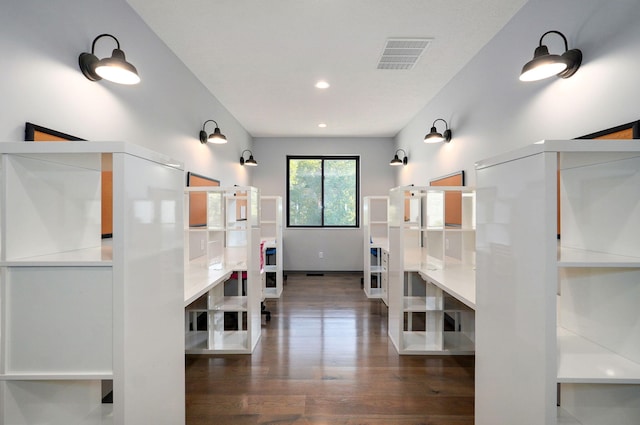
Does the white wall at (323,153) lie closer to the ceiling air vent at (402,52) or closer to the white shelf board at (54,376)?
the ceiling air vent at (402,52)

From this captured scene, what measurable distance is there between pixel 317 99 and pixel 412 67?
4.66 feet

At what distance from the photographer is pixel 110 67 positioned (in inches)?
70.7

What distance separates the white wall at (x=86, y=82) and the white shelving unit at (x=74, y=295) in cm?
56

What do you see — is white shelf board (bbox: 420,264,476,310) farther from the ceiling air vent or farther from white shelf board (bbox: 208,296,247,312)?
the ceiling air vent

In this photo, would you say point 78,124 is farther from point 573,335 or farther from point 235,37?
point 573,335

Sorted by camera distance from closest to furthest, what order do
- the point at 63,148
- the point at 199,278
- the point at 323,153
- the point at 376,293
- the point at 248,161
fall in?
1. the point at 63,148
2. the point at 199,278
3. the point at 376,293
4. the point at 248,161
5. the point at 323,153

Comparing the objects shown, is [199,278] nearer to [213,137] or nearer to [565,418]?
[213,137]

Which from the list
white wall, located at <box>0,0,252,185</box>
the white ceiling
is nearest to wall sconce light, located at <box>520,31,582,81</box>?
the white ceiling

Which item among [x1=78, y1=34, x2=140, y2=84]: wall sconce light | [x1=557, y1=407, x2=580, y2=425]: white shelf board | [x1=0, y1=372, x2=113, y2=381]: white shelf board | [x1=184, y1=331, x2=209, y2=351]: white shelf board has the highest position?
[x1=78, y1=34, x2=140, y2=84]: wall sconce light

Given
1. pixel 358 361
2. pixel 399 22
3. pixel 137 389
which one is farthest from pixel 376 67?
pixel 137 389

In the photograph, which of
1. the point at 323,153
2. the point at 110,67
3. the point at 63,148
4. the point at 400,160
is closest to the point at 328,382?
the point at 63,148

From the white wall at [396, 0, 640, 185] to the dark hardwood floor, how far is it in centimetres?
192

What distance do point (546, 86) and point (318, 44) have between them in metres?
1.83

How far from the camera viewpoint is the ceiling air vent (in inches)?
114
